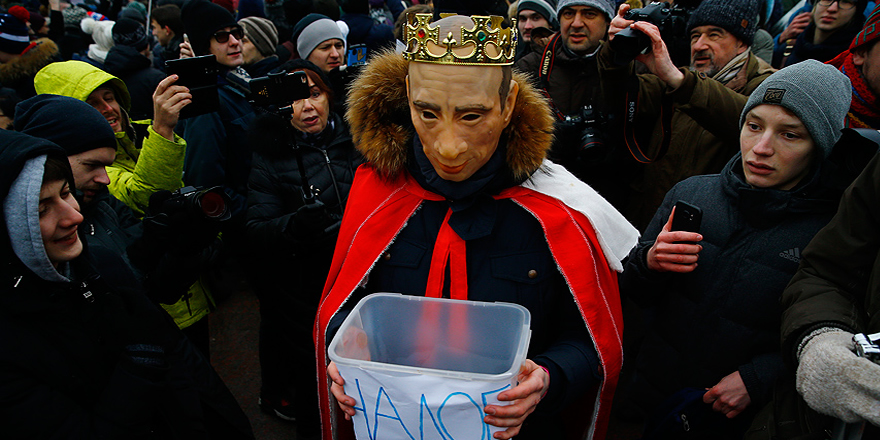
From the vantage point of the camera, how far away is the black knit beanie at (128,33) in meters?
5.68

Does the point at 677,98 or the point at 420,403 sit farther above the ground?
the point at 677,98

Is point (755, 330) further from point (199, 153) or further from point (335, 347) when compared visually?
point (199, 153)

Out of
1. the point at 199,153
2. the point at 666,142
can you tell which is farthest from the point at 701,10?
the point at 199,153

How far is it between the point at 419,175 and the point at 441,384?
747 millimetres

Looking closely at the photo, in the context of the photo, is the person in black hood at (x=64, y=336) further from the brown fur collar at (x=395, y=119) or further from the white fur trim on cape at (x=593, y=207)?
the white fur trim on cape at (x=593, y=207)

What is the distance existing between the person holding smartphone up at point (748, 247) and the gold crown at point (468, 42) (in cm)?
89

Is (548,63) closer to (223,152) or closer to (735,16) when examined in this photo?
(735,16)

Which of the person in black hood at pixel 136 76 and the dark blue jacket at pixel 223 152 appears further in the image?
the person in black hood at pixel 136 76

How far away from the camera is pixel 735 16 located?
306cm

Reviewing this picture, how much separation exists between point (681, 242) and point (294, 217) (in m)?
1.69

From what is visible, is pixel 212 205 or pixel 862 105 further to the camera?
pixel 862 105

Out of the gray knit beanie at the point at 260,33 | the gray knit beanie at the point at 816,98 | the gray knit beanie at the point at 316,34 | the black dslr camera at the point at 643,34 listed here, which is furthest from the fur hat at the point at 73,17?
the gray knit beanie at the point at 816,98

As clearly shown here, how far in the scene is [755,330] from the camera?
1.91 m

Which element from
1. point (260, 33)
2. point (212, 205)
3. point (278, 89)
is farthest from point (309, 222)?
point (260, 33)
